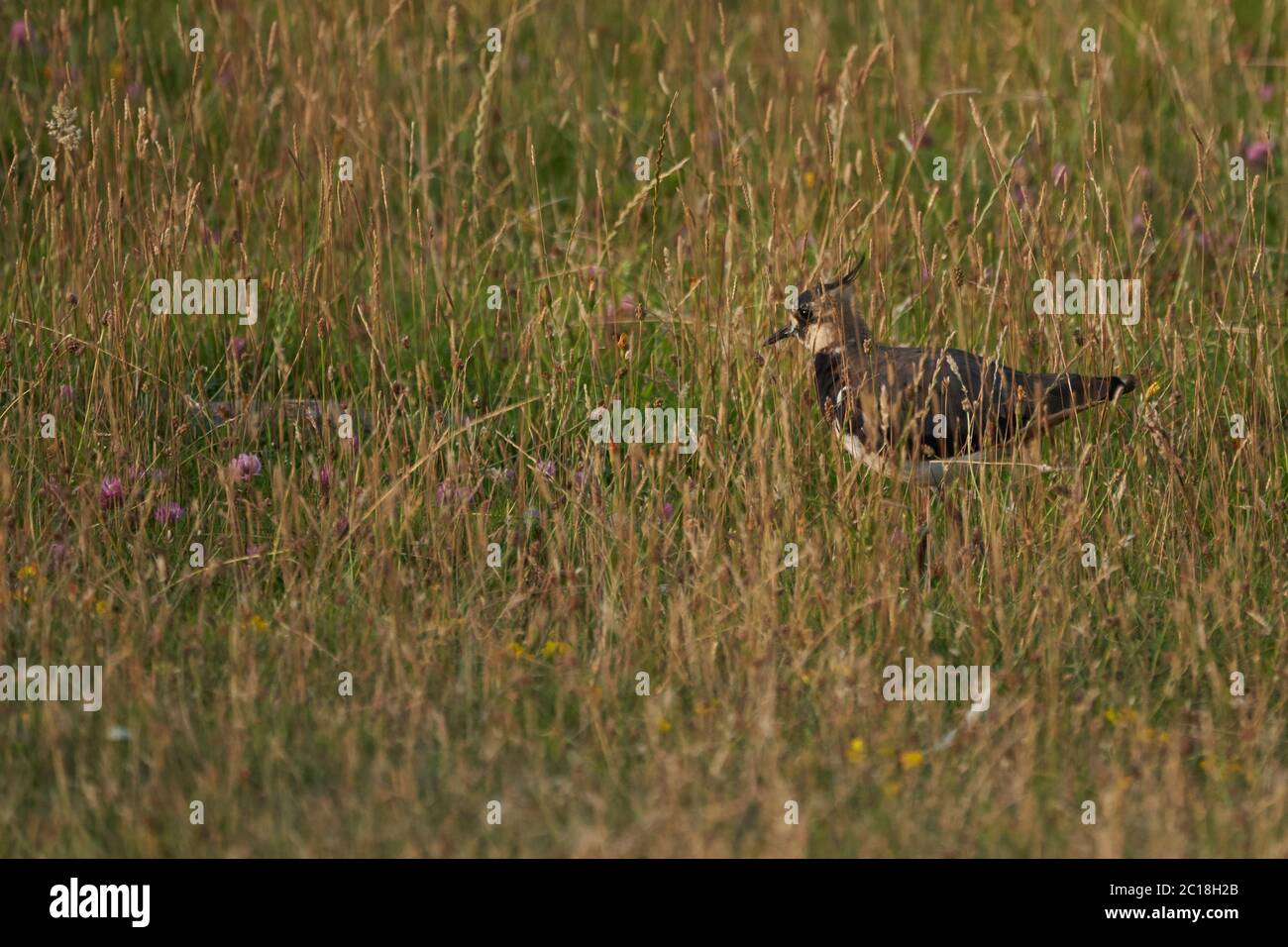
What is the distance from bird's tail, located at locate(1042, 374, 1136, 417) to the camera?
4.40 meters

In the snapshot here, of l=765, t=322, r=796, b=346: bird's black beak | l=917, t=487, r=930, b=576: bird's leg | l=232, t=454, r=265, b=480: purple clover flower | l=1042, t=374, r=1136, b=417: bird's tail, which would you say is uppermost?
l=765, t=322, r=796, b=346: bird's black beak

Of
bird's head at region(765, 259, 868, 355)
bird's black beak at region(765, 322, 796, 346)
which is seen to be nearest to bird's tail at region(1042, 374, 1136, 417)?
bird's head at region(765, 259, 868, 355)

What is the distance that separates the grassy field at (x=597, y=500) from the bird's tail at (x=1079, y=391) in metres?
0.17

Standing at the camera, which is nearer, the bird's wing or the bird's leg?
the bird's wing

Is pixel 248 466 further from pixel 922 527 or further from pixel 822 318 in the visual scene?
pixel 922 527

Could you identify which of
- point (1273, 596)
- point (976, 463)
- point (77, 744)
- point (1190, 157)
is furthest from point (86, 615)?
point (1190, 157)

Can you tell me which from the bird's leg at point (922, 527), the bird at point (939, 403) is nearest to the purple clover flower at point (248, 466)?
the bird at point (939, 403)

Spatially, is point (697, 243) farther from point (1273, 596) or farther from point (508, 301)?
point (1273, 596)

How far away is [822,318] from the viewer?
489 cm

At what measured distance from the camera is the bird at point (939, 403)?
14.2 ft

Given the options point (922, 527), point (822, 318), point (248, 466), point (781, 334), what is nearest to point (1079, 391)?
point (922, 527)

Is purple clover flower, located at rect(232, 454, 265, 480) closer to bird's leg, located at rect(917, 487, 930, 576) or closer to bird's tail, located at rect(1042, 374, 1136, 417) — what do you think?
bird's leg, located at rect(917, 487, 930, 576)

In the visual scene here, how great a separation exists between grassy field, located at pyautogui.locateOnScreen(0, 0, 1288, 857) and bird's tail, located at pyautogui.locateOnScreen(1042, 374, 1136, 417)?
0.17 meters

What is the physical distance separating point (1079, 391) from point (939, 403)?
393 millimetres
